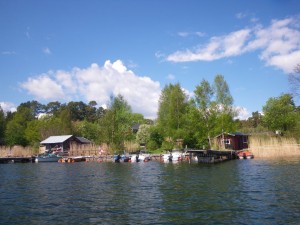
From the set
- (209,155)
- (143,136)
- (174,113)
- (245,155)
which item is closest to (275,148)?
(245,155)

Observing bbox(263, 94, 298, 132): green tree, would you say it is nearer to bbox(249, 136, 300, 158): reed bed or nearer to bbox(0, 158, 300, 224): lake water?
bbox(249, 136, 300, 158): reed bed

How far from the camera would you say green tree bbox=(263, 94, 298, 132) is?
3681 inches

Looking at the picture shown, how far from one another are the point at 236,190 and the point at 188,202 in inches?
244

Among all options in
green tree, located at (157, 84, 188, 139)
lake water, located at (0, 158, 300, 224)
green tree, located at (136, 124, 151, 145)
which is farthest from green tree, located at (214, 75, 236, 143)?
lake water, located at (0, 158, 300, 224)

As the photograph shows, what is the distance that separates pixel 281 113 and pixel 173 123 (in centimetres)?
3956

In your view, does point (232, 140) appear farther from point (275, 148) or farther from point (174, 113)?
point (275, 148)

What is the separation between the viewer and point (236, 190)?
26.2 metres

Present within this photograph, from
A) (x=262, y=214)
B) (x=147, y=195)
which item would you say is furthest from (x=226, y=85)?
(x=262, y=214)

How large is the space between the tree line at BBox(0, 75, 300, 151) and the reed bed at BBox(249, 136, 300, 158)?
33.5 ft

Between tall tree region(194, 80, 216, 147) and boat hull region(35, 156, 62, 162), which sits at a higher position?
tall tree region(194, 80, 216, 147)

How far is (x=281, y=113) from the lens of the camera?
9831 centimetres

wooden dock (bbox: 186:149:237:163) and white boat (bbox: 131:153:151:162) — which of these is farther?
white boat (bbox: 131:153:151:162)

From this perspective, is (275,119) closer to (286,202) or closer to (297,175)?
(297,175)

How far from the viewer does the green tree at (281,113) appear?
307 feet
